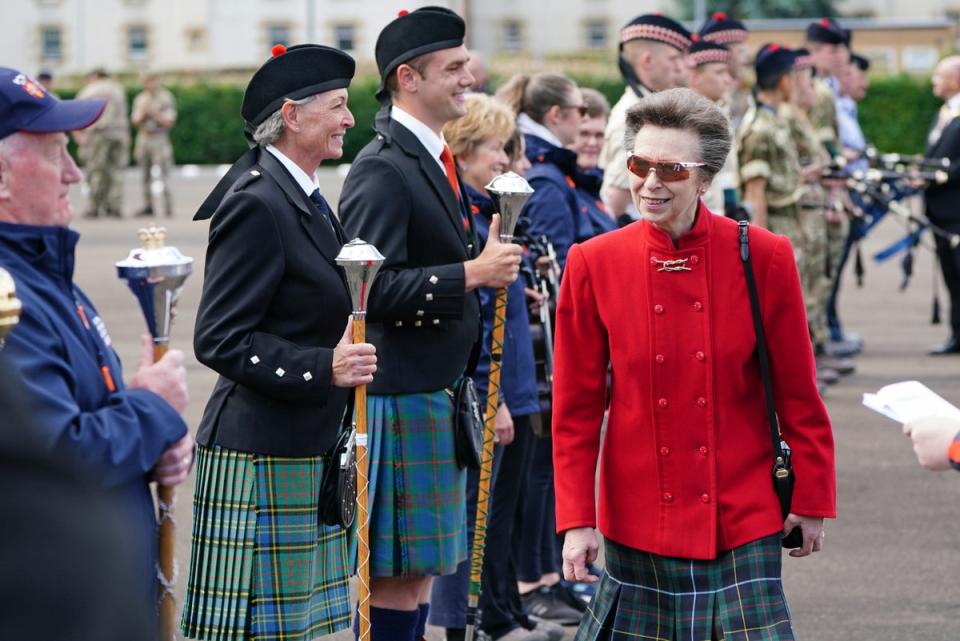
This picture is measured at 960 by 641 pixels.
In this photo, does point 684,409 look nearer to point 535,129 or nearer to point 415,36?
point 415,36

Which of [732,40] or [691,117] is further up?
[691,117]

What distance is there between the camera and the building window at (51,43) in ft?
263

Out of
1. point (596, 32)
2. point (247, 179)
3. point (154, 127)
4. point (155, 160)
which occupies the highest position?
point (247, 179)

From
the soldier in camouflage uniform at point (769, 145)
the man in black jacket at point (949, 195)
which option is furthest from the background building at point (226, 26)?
the soldier in camouflage uniform at point (769, 145)

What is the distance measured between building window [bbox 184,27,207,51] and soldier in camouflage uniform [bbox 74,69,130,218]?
5386 cm

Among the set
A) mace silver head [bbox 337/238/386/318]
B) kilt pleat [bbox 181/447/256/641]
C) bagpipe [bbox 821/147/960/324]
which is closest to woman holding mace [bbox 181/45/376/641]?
kilt pleat [bbox 181/447/256/641]

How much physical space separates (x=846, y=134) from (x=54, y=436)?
478 inches

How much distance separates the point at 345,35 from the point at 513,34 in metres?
8.39

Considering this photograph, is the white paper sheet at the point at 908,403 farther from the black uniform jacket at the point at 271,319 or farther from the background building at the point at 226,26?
the background building at the point at 226,26

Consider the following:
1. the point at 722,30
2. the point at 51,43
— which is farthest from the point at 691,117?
the point at 51,43

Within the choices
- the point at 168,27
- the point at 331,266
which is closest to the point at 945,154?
the point at 331,266

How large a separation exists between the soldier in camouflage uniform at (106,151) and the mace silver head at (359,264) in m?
21.6

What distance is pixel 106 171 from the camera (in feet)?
85.9

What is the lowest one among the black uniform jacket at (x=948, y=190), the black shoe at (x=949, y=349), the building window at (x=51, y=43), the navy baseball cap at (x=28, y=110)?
the building window at (x=51, y=43)
